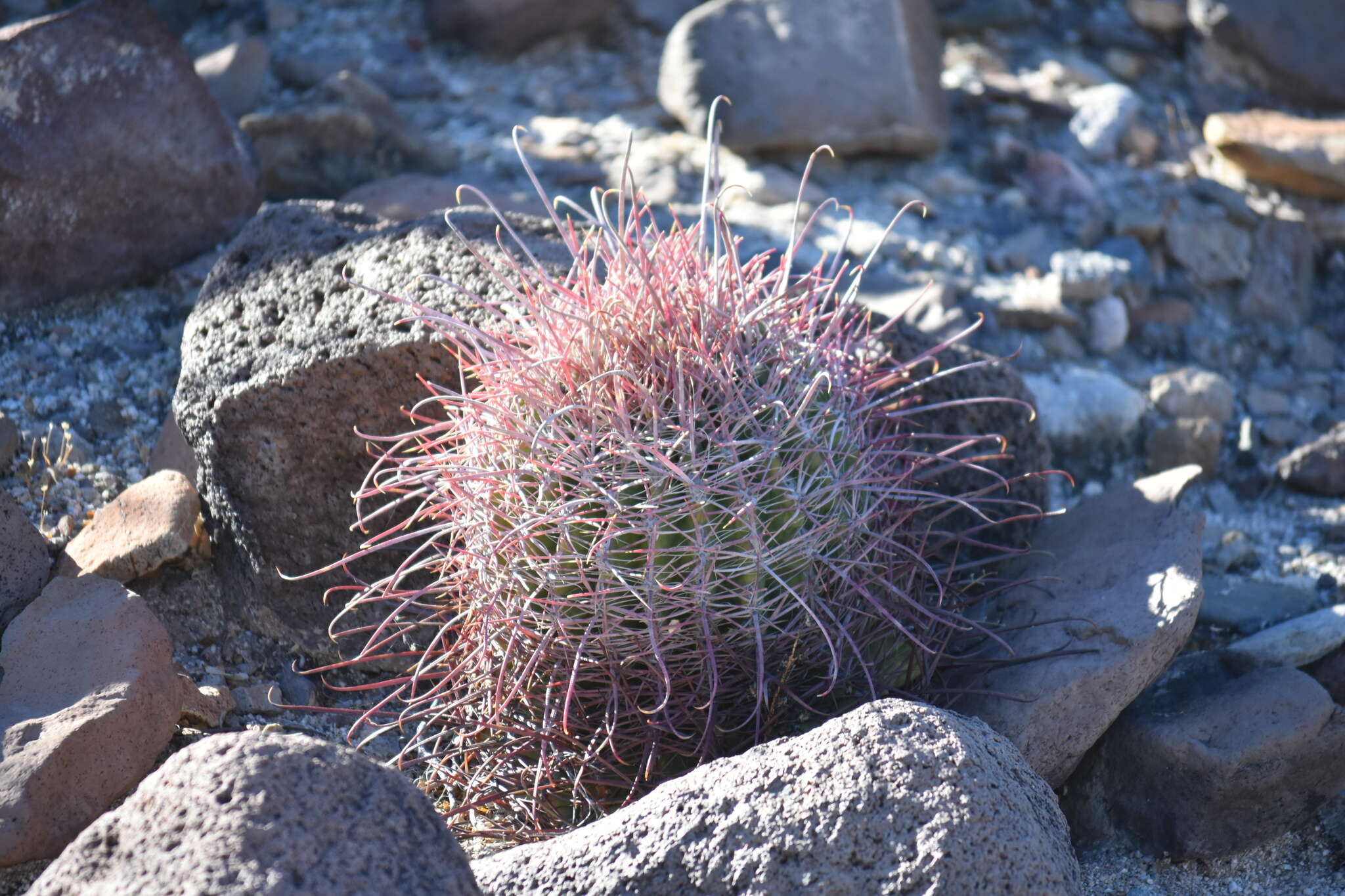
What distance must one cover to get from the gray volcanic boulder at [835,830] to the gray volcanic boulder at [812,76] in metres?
3.27

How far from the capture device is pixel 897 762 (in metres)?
1.75

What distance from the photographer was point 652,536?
1.94m

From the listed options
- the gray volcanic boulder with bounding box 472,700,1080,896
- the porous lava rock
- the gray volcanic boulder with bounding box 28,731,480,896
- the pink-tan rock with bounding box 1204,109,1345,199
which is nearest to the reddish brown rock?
the gray volcanic boulder with bounding box 28,731,480,896

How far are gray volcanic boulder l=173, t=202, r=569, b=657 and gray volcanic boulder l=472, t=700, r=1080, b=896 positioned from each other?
115 cm

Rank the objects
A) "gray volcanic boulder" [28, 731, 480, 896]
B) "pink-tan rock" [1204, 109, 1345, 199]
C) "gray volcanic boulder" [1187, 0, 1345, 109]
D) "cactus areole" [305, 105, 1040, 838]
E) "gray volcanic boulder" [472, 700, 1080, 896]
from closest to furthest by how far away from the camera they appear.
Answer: "gray volcanic boulder" [28, 731, 480, 896], "gray volcanic boulder" [472, 700, 1080, 896], "cactus areole" [305, 105, 1040, 838], "pink-tan rock" [1204, 109, 1345, 199], "gray volcanic boulder" [1187, 0, 1345, 109]

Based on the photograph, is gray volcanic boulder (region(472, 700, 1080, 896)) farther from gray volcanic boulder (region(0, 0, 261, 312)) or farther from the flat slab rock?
gray volcanic boulder (region(0, 0, 261, 312))

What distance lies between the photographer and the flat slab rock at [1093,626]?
2.30 metres

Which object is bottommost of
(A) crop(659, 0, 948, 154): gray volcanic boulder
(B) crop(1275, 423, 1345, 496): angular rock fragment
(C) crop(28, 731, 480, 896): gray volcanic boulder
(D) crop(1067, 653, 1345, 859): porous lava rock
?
(B) crop(1275, 423, 1345, 496): angular rock fragment

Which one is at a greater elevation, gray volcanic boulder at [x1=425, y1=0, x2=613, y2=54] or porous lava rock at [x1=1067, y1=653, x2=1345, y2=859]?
gray volcanic boulder at [x1=425, y1=0, x2=613, y2=54]

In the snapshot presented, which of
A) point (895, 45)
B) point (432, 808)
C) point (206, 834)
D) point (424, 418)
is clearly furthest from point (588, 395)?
point (895, 45)

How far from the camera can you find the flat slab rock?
230 cm

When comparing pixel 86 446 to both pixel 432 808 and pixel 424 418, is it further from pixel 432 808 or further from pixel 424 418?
pixel 432 808

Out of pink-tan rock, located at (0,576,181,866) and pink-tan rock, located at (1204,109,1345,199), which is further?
pink-tan rock, located at (1204,109,1345,199)

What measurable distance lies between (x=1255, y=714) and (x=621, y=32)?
4350 millimetres
